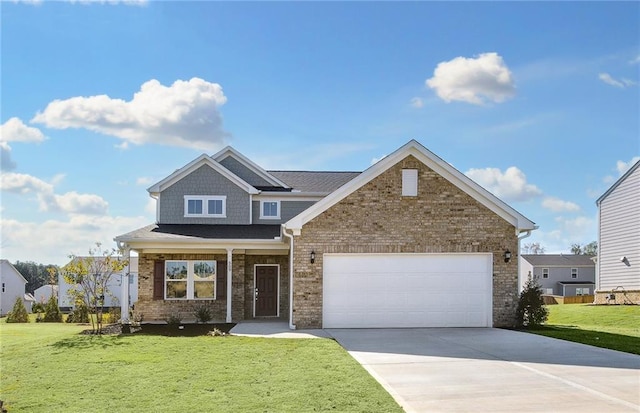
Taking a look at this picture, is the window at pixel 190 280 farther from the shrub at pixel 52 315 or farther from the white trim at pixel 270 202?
the shrub at pixel 52 315

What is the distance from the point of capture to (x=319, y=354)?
42.1ft

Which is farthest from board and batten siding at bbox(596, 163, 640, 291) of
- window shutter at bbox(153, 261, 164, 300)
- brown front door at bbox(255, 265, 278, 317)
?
window shutter at bbox(153, 261, 164, 300)

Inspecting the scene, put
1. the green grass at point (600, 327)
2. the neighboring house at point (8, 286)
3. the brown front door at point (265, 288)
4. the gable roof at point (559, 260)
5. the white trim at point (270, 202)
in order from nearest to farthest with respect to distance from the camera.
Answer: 1. the green grass at point (600, 327)
2. the brown front door at point (265, 288)
3. the white trim at point (270, 202)
4. the neighboring house at point (8, 286)
5. the gable roof at point (559, 260)

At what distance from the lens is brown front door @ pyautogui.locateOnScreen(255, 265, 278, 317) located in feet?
76.7

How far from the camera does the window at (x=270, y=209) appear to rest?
25.0 metres

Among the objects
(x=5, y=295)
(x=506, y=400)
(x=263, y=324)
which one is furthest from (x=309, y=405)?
(x=5, y=295)

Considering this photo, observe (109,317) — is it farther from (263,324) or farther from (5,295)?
(5,295)

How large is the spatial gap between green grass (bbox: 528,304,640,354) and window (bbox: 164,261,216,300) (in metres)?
11.2

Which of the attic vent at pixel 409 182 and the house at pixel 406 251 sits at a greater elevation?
the attic vent at pixel 409 182

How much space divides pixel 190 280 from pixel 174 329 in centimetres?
323

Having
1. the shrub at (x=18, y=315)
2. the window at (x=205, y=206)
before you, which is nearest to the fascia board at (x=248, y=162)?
the window at (x=205, y=206)

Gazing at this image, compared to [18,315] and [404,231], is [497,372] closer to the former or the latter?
[404,231]

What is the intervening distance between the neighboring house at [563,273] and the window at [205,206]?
42.8 m

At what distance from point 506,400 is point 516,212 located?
10937 mm
